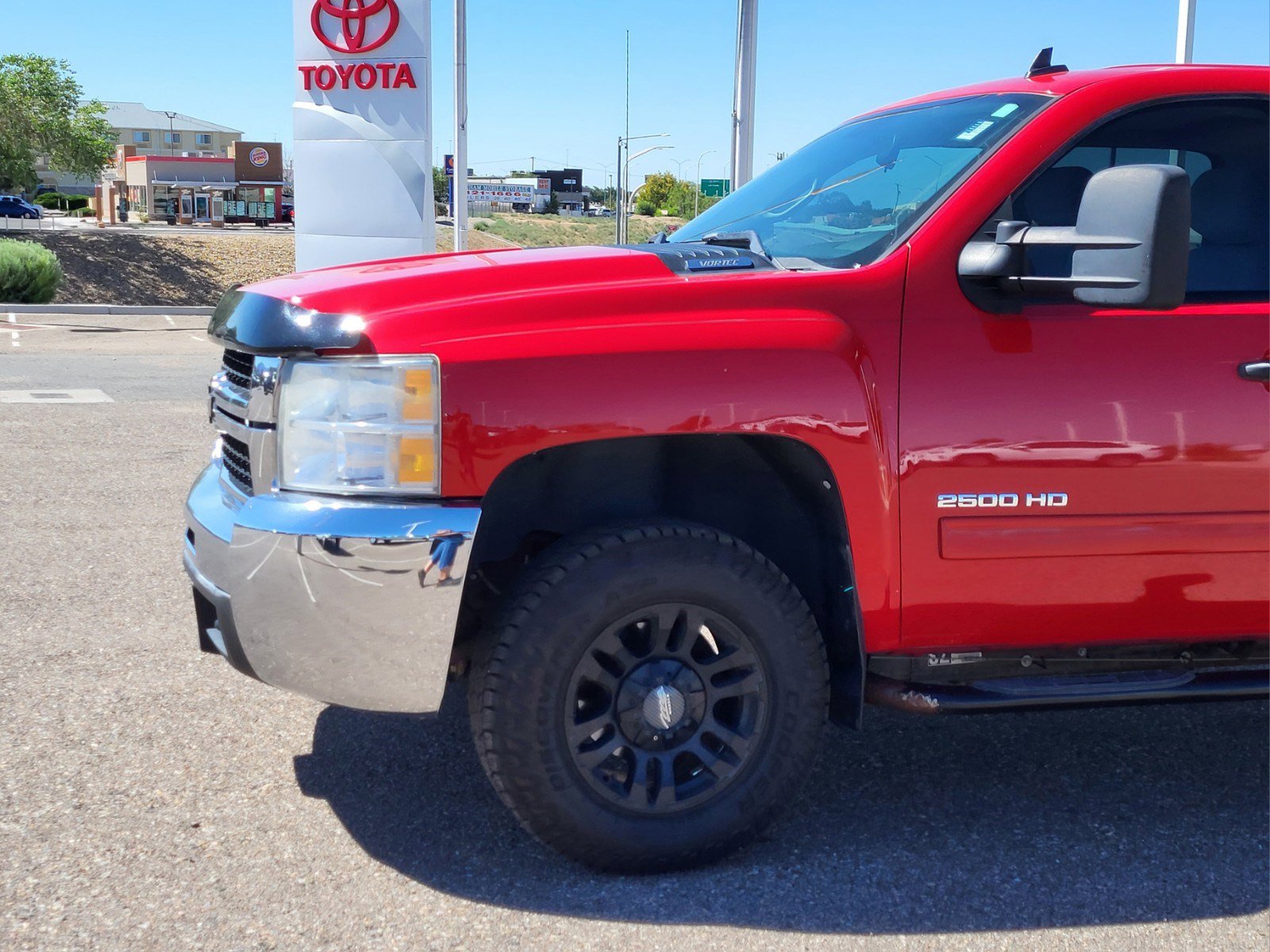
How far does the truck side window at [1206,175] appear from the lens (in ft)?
10.4

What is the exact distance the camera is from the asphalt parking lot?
2.78 metres

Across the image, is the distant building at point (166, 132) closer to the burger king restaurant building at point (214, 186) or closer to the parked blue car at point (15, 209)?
the burger king restaurant building at point (214, 186)

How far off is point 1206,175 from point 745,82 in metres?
13.3

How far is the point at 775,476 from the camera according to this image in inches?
123

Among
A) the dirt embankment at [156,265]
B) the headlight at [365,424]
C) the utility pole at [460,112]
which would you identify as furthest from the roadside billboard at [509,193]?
the headlight at [365,424]

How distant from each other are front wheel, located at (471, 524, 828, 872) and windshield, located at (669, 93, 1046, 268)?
89 cm

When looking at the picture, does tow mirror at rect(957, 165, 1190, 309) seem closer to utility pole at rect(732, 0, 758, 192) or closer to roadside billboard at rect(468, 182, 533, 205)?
utility pole at rect(732, 0, 758, 192)

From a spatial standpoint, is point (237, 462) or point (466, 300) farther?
point (237, 462)

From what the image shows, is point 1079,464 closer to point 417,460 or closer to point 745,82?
point 417,460

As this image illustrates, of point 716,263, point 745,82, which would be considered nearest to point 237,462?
point 716,263

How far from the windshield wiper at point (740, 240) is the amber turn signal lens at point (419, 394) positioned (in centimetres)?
112

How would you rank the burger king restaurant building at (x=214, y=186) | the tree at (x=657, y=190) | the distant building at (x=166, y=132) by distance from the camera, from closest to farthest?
the burger king restaurant building at (x=214, y=186) → the tree at (x=657, y=190) → the distant building at (x=166, y=132)

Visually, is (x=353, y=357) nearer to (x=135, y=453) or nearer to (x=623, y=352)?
(x=623, y=352)

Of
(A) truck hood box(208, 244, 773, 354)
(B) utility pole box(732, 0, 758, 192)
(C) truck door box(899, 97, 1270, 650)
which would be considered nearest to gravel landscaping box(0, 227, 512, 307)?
(B) utility pole box(732, 0, 758, 192)
